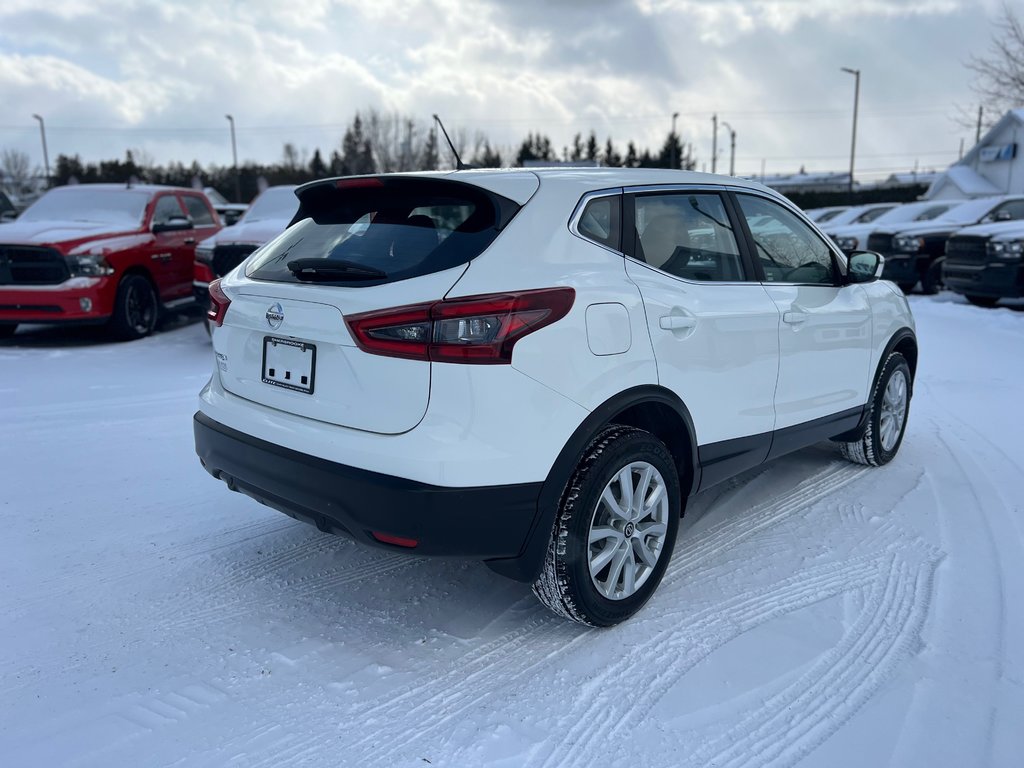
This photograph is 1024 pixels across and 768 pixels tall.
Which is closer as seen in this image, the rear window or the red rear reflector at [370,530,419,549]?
A: the red rear reflector at [370,530,419,549]

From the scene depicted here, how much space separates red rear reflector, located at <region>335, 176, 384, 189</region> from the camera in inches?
126

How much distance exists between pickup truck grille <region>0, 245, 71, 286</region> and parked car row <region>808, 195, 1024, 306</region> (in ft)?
37.3

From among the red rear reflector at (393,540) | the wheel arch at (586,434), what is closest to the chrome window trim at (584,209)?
the wheel arch at (586,434)

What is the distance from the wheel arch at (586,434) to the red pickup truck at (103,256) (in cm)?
757

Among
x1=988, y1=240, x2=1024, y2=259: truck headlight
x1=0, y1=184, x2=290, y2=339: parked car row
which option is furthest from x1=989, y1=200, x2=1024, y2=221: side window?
x1=0, y1=184, x2=290, y2=339: parked car row

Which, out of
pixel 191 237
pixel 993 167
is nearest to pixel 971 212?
pixel 191 237

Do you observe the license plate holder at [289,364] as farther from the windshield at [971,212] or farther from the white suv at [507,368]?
the windshield at [971,212]

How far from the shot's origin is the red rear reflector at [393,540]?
2729 mm

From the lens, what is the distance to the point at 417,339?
2.66m

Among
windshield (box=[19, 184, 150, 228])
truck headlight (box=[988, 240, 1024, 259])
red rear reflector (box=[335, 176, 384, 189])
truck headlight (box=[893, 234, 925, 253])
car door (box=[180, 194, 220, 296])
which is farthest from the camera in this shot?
truck headlight (box=[893, 234, 925, 253])

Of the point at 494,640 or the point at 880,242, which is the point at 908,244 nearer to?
the point at 880,242

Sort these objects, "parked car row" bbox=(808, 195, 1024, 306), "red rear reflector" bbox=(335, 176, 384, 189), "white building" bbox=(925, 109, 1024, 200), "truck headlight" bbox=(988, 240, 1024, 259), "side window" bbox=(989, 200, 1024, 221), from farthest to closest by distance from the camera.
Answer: "white building" bbox=(925, 109, 1024, 200) → "side window" bbox=(989, 200, 1024, 221) → "parked car row" bbox=(808, 195, 1024, 306) → "truck headlight" bbox=(988, 240, 1024, 259) → "red rear reflector" bbox=(335, 176, 384, 189)

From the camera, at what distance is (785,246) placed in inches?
168

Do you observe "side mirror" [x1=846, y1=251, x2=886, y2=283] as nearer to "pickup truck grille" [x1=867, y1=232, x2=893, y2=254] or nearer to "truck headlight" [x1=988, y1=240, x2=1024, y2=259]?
"truck headlight" [x1=988, y1=240, x2=1024, y2=259]
